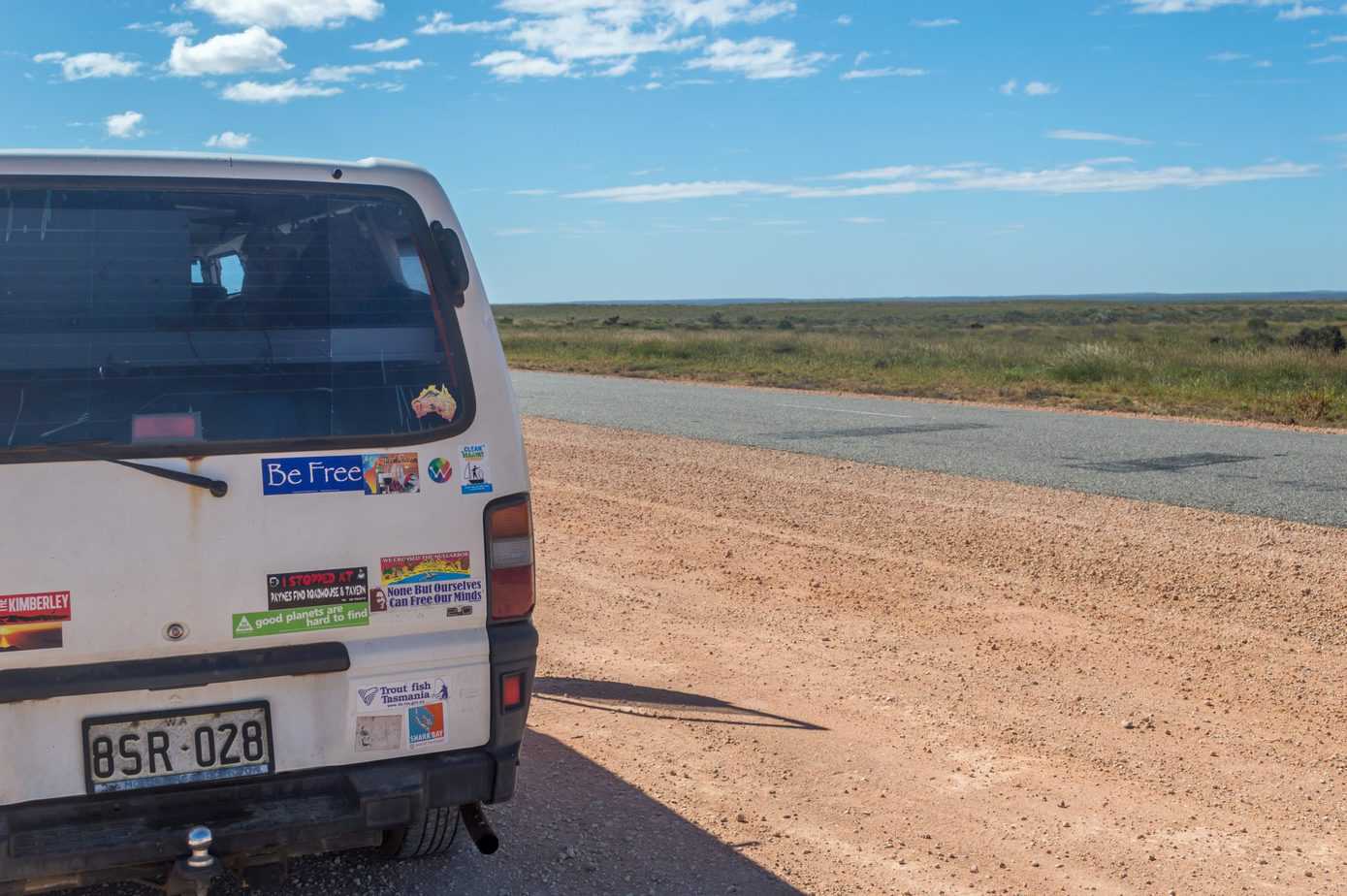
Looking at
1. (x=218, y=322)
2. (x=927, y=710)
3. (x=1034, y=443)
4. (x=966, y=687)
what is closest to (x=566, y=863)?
(x=218, y=322)

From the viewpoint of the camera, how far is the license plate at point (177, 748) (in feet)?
9.70

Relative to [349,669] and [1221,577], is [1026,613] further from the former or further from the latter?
[349,669]

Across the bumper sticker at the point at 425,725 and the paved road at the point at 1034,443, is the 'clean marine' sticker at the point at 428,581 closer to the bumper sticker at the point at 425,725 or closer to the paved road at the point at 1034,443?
the bumper sticker at the point at 425,725

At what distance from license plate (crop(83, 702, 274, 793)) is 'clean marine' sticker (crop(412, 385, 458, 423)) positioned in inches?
32.0

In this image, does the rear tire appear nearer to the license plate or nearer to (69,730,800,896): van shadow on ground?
(69,730,800,896): van shadow on ground

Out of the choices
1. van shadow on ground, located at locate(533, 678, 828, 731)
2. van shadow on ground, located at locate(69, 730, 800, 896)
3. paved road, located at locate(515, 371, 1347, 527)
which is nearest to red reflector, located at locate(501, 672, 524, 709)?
van shadow on ground, located at locate(69, 730, 800, 896)

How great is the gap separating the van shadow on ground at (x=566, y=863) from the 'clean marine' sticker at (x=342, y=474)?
1.24 m

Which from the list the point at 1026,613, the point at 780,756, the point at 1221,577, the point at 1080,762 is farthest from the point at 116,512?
the point at 1221,577

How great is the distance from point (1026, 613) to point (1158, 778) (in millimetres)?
2282

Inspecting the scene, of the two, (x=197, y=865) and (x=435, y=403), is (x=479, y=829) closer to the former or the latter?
(x=197, y=865)

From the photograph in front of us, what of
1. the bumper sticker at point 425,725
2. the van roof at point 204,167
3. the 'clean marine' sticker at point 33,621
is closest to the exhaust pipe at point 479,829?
the bumper sticker at point 425,725

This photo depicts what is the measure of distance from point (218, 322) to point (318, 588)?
2.31 feet

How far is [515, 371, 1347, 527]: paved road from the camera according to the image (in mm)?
10805

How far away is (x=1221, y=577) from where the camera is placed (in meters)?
7.55
